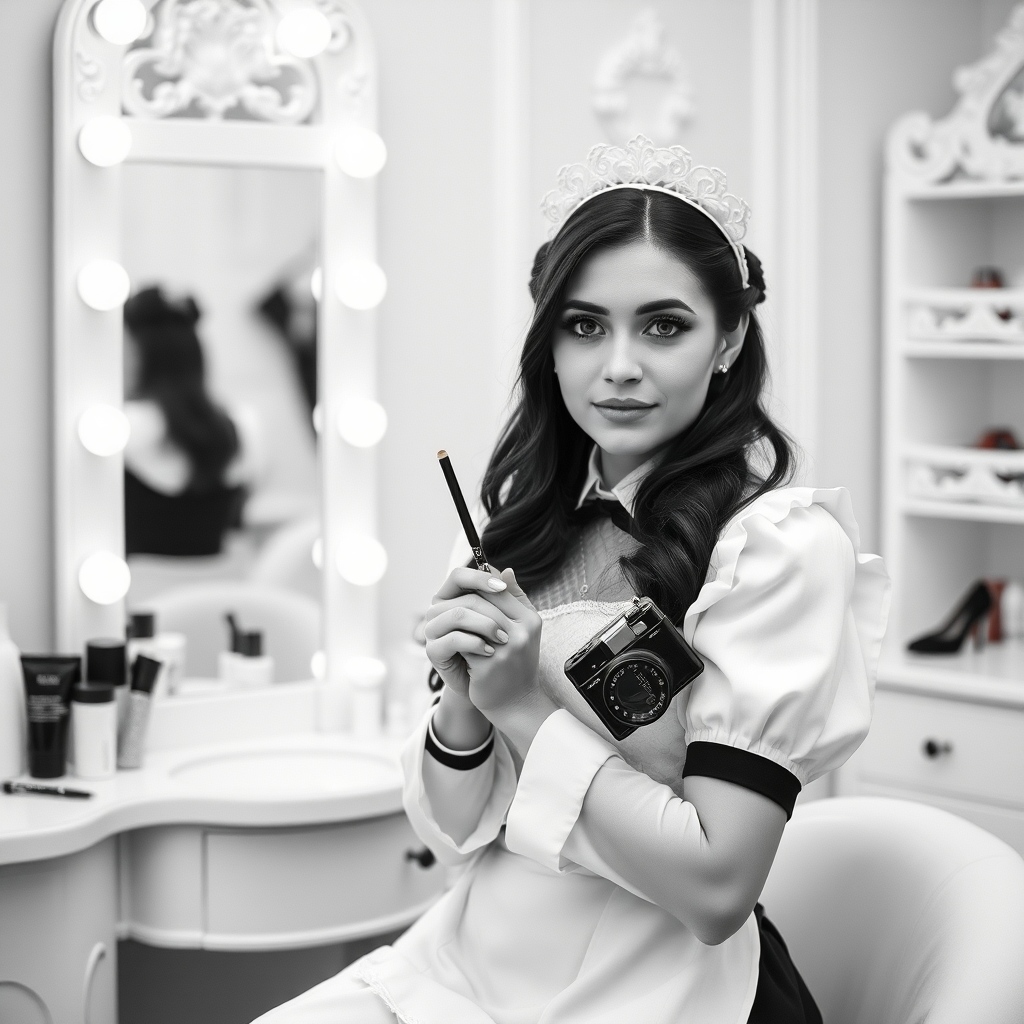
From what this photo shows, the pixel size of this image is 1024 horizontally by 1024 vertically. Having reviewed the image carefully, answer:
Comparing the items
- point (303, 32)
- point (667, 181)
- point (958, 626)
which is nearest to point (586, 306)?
point (667, 181)

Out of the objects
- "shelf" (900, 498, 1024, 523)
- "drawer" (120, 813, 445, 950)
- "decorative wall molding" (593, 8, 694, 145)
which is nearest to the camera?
"drawer" (120, 813, 445, 950)

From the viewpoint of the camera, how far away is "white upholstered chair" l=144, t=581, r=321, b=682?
6.21 feet

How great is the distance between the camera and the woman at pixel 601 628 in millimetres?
985

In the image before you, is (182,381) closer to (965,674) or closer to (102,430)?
(102,430)

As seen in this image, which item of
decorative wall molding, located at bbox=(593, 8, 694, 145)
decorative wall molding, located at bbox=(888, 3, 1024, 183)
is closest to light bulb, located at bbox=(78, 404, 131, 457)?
decorative wall molding, located at bbox=(593, 8, 694, 145)

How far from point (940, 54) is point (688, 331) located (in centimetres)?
195

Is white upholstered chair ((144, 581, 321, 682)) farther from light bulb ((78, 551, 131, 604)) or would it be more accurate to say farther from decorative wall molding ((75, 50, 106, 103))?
decorative wall molding ((75, 50, 106, 103))

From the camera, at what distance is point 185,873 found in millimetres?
1632

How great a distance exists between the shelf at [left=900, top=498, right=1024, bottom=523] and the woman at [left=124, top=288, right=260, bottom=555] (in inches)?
53.5

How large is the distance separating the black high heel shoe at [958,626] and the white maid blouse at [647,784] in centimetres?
146

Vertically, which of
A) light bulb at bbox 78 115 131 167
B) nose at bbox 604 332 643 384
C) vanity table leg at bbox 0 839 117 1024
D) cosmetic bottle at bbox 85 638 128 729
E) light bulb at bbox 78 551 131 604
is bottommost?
vanity table leg at bbox 0 839 117 1024

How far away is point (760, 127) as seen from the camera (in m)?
2.42

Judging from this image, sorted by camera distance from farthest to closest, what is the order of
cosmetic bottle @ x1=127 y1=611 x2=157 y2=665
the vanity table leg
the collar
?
1. cosmetic bottle @ x1=127 y1=611 x2=157 y2=665
2. the vanity table leg
3. the collar

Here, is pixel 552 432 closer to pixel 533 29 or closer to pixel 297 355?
pixel 297 355
